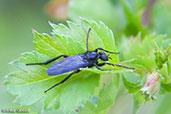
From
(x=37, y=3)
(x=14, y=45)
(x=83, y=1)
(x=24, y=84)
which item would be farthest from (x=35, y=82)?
(x=37, y=3)

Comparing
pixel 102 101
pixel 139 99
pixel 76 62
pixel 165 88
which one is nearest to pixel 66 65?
pixel 76 62

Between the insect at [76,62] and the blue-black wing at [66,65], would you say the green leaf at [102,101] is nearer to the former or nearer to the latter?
the insect at [76,62]

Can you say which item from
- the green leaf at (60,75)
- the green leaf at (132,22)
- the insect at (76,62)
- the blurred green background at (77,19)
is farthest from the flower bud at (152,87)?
the green leaf at (132,22)

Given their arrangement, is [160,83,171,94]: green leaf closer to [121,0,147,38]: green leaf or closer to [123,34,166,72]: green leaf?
[123,34,166,72]: green leaf

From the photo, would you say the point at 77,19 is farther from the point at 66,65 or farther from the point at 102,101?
the point at 102,101

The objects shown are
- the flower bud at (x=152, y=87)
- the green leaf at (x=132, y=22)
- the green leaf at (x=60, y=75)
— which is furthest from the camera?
the green leaf at (x=132, y=22)

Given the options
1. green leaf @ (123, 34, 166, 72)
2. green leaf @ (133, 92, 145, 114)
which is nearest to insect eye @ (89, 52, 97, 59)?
green leaf @ (123, 34, 166, 72)
